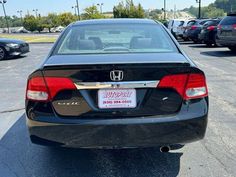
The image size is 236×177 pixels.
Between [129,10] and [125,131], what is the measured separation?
55.2 meters

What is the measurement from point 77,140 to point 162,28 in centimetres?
203

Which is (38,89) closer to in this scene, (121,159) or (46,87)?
(46,87)

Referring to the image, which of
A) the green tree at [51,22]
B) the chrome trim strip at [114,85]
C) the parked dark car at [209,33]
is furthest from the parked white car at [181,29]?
the green tree at [51,22]

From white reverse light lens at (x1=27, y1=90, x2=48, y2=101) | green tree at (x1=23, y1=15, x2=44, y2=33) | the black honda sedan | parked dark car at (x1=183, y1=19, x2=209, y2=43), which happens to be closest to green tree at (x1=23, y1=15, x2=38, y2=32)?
green tree at (x1=23, y1=15, x2=44, y2=33)

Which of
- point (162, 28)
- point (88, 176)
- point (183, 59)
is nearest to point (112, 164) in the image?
point (88, 176)

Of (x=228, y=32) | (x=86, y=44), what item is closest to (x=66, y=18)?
(x=228, y=32)

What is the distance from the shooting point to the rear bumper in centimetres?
302

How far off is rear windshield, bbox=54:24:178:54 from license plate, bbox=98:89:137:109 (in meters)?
Answer: 0.78

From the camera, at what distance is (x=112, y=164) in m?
3.72

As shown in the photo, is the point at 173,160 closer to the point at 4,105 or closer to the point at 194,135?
the point at 194,135


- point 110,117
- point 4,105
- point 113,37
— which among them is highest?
point 113,37

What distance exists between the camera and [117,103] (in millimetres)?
3027

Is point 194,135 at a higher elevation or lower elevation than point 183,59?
lower

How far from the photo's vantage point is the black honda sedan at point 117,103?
9.84 feet
